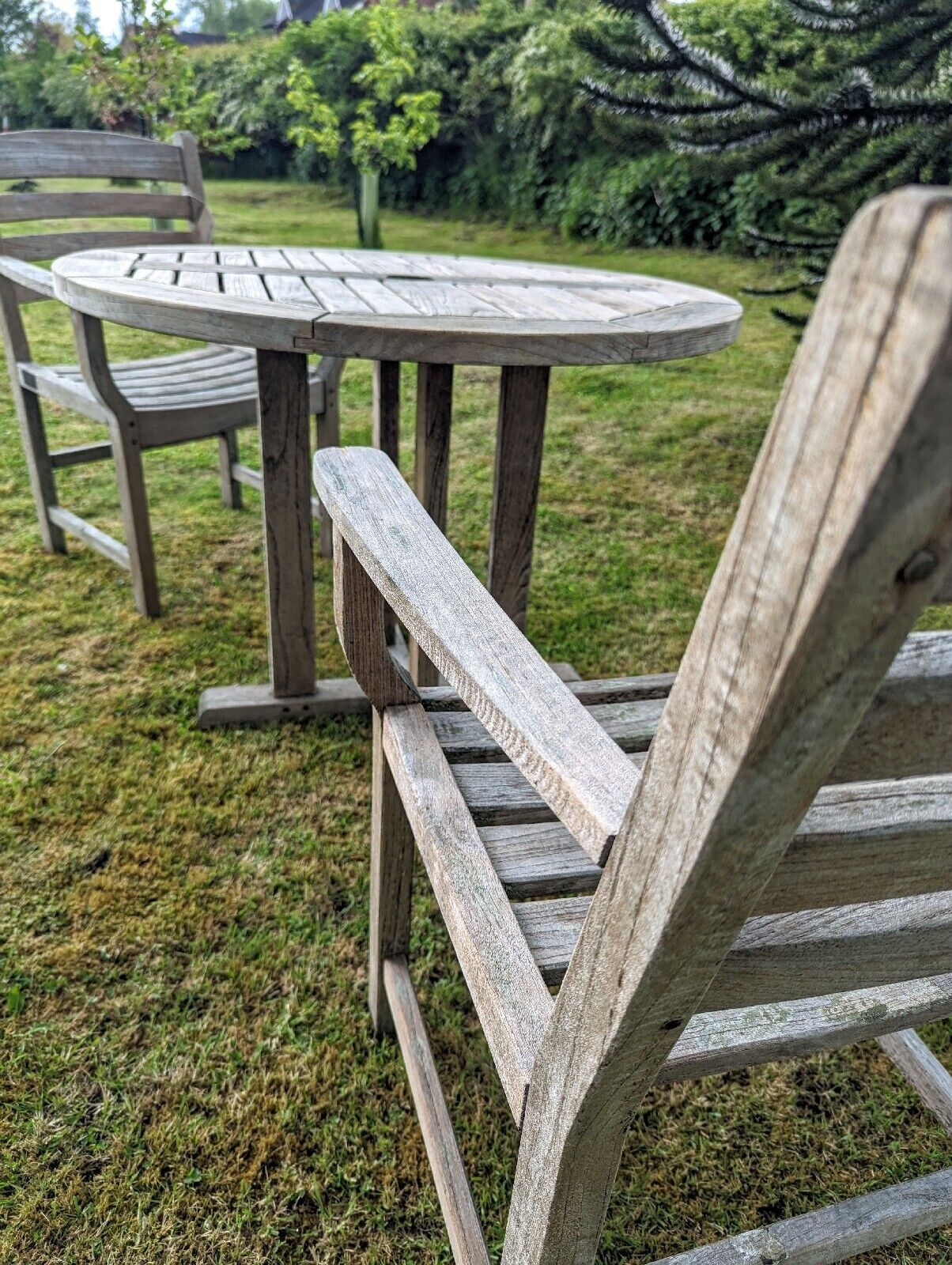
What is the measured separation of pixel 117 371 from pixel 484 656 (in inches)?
92.7

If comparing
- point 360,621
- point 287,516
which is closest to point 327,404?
point 287,516

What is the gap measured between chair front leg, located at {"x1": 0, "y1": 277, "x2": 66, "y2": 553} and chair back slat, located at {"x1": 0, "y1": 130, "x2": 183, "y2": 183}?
0.38 meters

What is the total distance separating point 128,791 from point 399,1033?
93 cm

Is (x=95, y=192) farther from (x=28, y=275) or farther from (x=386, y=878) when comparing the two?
(x=386, y=878)

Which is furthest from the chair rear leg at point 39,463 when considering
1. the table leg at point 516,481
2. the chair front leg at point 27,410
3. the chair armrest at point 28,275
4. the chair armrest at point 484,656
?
the chair armrest at point 484,656

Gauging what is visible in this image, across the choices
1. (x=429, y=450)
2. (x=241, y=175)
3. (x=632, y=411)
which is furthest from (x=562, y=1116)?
(x=241, y=175)

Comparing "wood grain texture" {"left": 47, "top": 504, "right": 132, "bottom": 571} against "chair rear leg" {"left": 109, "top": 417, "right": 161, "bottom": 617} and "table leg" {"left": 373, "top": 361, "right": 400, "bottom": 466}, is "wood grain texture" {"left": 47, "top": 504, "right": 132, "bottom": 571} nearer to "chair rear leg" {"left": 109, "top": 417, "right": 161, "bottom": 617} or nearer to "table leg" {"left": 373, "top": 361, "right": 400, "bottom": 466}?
"chair rear leg" {"left": 109, "top": 417, "right": 161, "bottom": 617}

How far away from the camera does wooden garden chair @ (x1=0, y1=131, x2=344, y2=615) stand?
2.22m

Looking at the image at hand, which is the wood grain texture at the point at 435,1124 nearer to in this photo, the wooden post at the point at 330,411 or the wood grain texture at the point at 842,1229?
the wood grain texture at the point at 842,1229

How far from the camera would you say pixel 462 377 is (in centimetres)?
507

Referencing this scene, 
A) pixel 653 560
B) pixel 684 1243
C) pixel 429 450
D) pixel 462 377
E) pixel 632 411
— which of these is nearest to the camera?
pixel 684 1243

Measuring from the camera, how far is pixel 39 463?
2643 millimetres

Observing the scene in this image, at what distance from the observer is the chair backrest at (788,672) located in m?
0.27

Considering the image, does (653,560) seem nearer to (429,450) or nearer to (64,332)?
(429,450)
